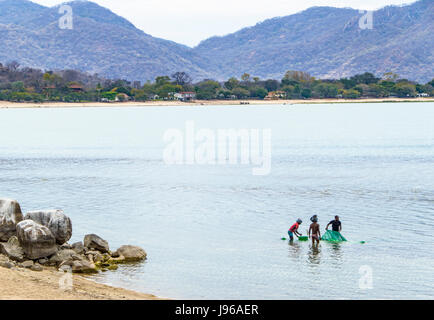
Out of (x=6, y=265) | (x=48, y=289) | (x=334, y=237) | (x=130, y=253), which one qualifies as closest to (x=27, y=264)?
(x=6, y=265)

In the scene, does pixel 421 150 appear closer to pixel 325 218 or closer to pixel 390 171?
pixel 390 171

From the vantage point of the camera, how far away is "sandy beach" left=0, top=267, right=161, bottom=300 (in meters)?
19.0

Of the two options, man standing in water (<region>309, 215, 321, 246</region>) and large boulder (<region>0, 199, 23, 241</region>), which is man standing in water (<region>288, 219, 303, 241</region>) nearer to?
man standing in water (<region>309, 215, 321, 246</region>)

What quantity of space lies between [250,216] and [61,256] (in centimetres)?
1443

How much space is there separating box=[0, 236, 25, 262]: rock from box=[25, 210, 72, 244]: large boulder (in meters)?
1.36

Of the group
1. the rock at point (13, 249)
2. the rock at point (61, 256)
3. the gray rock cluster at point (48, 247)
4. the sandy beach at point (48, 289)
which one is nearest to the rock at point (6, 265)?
the gray rock cluster at point (48, 247)

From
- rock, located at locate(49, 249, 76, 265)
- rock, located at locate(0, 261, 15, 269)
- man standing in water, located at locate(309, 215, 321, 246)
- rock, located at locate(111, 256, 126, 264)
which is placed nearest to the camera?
rock, located at locate(0, 261, 15, 269)

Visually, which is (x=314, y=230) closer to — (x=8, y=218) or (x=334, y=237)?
(x=334, y=237)

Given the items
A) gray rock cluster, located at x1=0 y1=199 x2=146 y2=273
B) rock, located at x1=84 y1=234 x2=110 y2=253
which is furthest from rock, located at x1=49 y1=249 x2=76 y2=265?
rock, located at x1=84 y1=234 x2=110 y2=253

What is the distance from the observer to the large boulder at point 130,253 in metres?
26.8

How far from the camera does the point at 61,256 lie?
25.2 meters
